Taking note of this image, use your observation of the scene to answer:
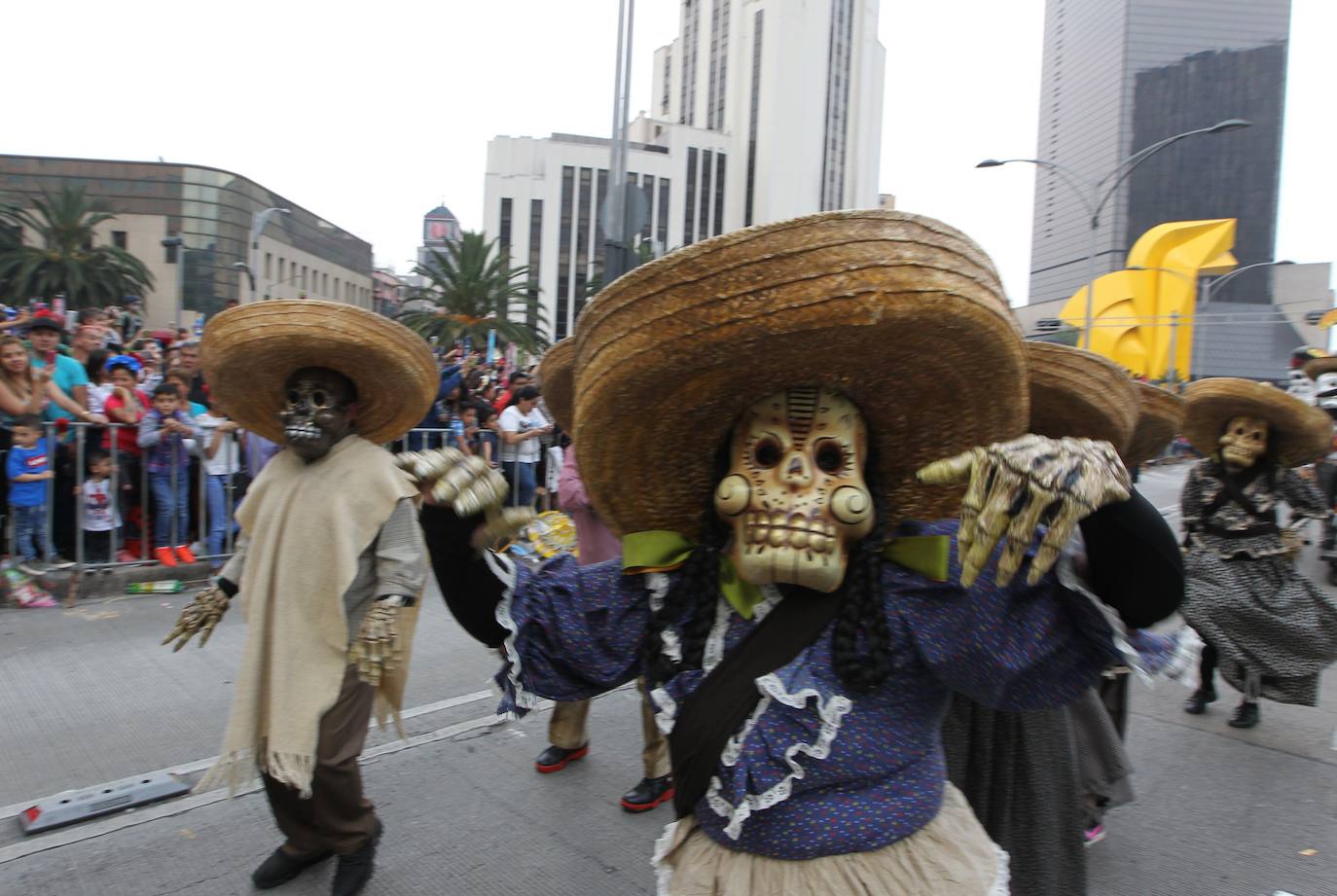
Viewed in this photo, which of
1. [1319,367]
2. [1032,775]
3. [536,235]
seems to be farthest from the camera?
[536,235]

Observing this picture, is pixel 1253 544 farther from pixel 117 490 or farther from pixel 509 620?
pixel 117 490

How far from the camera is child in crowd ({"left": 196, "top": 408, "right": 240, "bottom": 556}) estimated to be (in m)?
7.57

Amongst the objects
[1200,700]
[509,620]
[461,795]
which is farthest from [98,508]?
[1200,700]

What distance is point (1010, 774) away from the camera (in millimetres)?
2785

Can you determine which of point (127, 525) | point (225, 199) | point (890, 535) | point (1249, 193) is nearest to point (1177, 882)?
point (890, 535)

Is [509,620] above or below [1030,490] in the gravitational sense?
below

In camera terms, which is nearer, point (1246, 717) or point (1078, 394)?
point (1078, 394)

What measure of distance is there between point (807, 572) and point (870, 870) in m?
0.55

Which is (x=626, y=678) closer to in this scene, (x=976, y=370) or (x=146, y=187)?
(x=976, y=370)

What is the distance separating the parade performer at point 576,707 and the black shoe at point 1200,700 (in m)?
3.42

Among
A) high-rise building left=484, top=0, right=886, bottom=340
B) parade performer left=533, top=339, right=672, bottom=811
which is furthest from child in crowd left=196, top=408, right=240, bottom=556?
high-rise building left=484, top=0, right=886, bottom=340

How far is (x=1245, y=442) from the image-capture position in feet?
16.9

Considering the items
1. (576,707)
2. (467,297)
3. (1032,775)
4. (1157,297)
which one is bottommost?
(576,707)

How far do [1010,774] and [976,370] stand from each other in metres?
1.60
